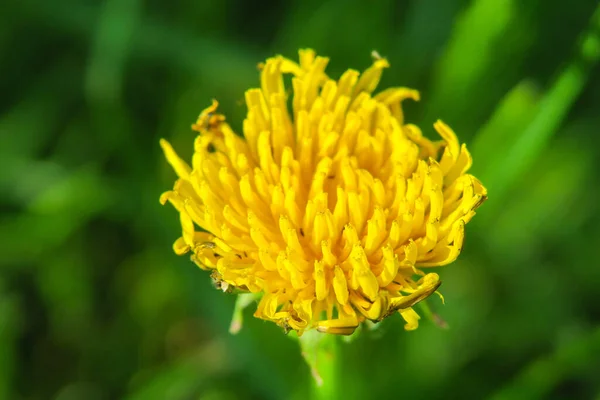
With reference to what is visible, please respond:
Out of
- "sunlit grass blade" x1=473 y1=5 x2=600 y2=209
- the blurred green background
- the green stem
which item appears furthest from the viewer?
the blurred green background

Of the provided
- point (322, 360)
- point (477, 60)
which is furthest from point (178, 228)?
point (477, 60)

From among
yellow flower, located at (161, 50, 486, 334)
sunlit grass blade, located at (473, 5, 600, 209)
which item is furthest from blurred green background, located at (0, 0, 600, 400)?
yellow flower, located at (161, 50, 486, 334)

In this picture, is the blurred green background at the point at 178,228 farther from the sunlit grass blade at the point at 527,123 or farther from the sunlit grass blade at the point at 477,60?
the sunlit grass blade at the point at 527,123

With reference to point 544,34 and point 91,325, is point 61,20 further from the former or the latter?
point 544,34

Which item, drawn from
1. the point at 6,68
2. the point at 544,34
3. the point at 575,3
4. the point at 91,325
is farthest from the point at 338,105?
the point at 6,68

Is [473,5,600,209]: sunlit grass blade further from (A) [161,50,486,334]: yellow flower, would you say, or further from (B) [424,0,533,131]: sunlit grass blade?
(A) [161,50,486,334]: yellow flower

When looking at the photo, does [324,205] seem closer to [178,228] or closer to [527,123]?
[527,123]
